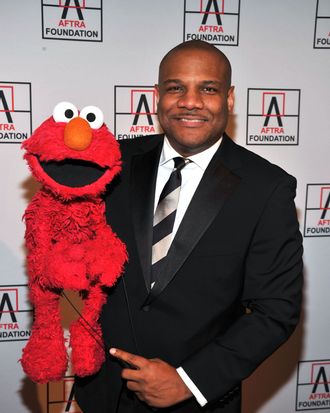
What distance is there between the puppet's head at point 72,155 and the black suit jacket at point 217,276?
9.0 inches

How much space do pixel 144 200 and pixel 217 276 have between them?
24cm

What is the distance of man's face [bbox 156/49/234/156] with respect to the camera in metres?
1.26

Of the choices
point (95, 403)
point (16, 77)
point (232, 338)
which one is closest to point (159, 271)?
point (232, 338)

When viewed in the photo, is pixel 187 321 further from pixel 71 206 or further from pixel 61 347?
pixel 71 206

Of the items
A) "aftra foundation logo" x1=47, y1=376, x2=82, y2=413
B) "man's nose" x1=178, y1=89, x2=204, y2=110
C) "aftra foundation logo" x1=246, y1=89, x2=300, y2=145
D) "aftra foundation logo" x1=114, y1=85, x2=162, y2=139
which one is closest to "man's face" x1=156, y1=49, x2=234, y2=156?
"man's nose" x1=178, y1=89, x2=204, y2=110

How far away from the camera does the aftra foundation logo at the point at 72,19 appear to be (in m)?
1.81

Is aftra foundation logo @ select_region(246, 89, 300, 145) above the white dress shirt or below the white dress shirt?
above

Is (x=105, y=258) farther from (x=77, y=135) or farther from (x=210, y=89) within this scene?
(x=210, y=89)

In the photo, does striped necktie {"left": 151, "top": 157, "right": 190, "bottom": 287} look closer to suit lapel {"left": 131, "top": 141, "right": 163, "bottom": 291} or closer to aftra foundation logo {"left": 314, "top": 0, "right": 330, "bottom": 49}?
suit lapel {"left": 131, "top": 141, "right": 163, "bottom": 291}

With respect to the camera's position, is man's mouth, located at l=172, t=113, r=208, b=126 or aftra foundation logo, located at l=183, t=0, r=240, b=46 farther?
aftra foundation logo, located at l=183, t=0, r=240, b=46

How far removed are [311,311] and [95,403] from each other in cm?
108

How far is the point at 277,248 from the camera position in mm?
1210

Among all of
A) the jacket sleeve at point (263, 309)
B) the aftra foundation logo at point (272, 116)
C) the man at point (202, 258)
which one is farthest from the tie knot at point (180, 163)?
the aftra foundation logo at point (272, 116)

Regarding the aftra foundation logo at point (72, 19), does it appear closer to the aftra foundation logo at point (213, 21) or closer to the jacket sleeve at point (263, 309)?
the aftra foundation logo at point (213, 21)
